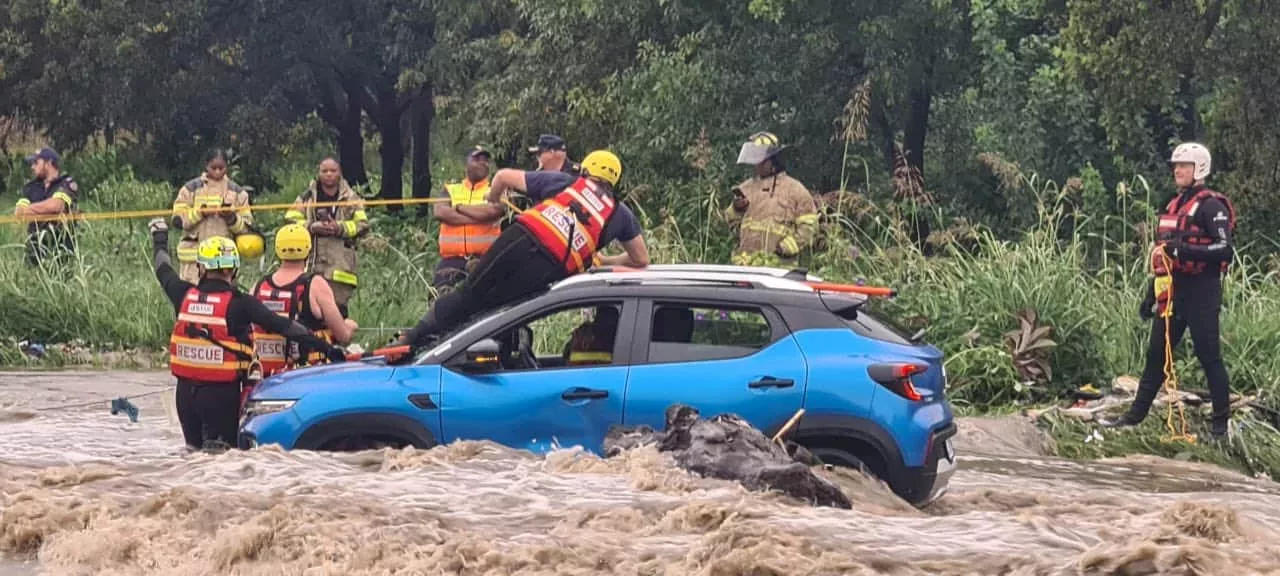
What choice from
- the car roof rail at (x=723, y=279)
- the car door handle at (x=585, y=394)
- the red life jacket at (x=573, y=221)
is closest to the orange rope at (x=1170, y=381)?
the car roof rail at (x=723, y=279)

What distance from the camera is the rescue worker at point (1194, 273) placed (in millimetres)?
10898

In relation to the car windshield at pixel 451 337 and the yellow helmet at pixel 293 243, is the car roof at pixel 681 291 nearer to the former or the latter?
the car windshield at pixel 451 337

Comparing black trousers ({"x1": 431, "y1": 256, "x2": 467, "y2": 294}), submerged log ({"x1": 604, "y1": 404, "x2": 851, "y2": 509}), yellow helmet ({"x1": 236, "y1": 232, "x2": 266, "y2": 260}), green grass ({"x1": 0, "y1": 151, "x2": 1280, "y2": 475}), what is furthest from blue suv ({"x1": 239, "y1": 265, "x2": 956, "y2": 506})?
black trousers ({"x1": 431, "y1": 256, "x2": 467, "y2": 294})

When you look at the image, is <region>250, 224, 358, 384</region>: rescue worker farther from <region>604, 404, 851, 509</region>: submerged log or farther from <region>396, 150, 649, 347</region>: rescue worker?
<region>604, 404, 851, 509</region>: submerged log

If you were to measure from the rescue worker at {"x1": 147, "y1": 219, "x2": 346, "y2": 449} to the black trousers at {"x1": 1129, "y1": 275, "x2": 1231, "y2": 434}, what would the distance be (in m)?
5.43

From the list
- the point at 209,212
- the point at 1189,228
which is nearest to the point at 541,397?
the point at 1189,228

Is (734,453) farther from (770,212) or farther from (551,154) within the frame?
(770,212)

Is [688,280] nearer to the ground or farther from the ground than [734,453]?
farther from the ground

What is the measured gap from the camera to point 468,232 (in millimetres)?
12797

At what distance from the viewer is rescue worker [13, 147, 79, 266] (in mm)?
16203

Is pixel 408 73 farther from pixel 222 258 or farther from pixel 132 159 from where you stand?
pixel 222 258

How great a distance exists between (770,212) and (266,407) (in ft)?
19.2

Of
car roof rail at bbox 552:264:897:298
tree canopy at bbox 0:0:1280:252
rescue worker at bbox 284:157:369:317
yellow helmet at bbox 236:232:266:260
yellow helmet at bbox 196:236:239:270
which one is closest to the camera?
car roof rail at bbox 552:264:897:298

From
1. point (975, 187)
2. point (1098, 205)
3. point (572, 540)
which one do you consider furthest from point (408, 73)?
point (572, 540)
